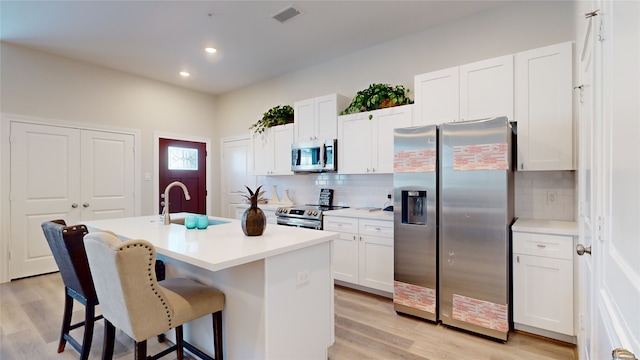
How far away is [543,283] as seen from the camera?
94.8 inches

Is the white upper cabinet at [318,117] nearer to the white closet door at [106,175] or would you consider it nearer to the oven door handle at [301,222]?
the oven door handle at [301,222]

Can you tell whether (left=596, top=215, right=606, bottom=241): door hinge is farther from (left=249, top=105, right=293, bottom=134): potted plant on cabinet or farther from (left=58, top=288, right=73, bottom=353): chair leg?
(left=249, top=105, right=293, bottom=134): potted plant on cabinet

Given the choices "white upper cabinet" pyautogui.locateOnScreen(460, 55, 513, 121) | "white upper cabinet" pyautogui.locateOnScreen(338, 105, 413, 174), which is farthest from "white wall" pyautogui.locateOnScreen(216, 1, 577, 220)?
"white upper cabinet" pyautogui.locateOnScreen(460, 55, 513, 121)

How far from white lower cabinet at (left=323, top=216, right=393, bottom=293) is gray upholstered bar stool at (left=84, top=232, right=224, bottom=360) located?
1.94 m

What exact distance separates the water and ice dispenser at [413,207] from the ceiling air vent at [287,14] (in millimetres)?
2189

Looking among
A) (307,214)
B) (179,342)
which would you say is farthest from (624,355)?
(307,214)

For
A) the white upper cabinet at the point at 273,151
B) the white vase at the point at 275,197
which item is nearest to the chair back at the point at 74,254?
the white upper cabinet at the point at 273,151

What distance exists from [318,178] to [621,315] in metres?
4.04

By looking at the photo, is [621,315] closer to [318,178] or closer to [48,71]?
[318,178]

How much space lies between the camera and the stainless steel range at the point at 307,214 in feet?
12.8

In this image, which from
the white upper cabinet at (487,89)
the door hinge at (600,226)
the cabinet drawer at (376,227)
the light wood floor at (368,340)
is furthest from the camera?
the cabinet drawer at (376,227)

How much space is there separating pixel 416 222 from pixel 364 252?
31.3 inches

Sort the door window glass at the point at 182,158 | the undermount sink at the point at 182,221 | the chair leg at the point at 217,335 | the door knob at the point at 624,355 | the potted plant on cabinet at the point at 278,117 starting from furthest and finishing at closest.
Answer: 1. the door window glass at the point at 182,158
2. the potted plant on cabinet at the point at 278,117
3. the undermount sink at the point at 182,221
4. the chair leg at the point at 217,335
5. the door knob at the point at 624,355

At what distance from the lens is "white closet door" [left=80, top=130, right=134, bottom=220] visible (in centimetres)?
460
